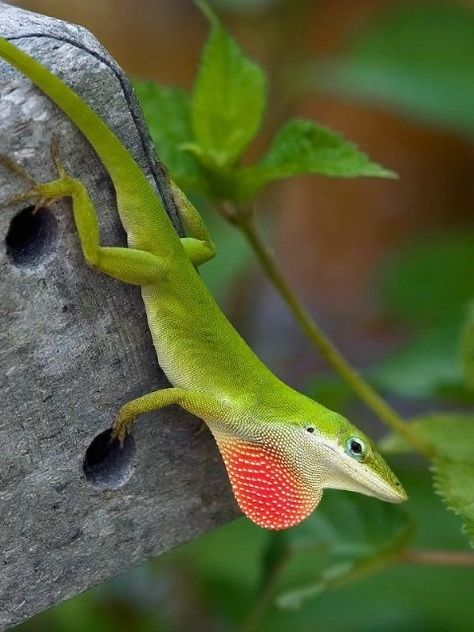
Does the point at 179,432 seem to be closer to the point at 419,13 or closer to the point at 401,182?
the point at 419,13

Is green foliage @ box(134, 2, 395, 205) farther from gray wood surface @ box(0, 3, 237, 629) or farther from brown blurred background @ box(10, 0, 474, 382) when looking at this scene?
brown blurred background @ box(10, 0, 474, 382)

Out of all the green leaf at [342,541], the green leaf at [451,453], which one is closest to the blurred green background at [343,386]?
the green leaf at [342,541]

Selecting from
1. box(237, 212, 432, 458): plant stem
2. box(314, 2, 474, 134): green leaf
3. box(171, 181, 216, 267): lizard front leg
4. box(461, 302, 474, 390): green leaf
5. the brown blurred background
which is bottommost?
the brown blurred background

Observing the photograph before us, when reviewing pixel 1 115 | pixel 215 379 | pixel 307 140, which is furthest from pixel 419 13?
pixel 1 115

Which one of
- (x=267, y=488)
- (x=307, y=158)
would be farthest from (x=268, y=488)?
(x=307, y=158)

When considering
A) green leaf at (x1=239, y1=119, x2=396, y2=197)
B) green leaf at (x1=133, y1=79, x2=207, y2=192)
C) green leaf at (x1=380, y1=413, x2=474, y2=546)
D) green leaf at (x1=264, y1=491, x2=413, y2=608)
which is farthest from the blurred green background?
green leaf at (x1=133, y1=79, x2=207, y2=192)

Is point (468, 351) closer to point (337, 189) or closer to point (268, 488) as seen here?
point (268, 488)

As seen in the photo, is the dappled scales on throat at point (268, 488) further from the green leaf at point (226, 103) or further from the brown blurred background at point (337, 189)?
the brown blurred background at point (337, 189)
